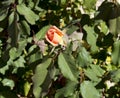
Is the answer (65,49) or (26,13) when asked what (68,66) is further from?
(26,13)

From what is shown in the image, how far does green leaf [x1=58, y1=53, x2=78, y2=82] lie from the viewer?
4.32 ft

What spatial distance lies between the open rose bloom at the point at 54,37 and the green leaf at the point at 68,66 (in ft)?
0.18

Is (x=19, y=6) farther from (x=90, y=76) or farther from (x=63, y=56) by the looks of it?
(x=90, y=76)

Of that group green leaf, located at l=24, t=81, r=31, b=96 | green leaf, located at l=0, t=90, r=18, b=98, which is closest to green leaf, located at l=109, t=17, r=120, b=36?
green leaf, located at l=0, t=90, r=18, b=98

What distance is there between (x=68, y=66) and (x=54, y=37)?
0.40 feet

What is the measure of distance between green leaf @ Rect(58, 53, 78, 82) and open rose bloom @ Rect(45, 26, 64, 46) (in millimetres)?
56

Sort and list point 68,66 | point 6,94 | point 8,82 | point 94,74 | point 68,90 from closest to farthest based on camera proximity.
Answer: point 68,66, point 68,90, point 94,74, point 6,94, point 8,82

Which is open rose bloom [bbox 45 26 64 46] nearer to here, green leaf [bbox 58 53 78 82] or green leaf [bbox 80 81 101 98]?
green leaf [bbox 58 53 78 82]

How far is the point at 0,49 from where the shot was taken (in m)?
1.75

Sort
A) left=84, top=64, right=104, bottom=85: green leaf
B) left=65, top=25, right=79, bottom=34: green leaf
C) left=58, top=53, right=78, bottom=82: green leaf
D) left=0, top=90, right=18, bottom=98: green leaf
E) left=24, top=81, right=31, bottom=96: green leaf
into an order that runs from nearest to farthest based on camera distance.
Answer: left=58, top=53, right=78, bottom=82: green leaf < left=65, top=25, right=79, bottom=34: green leaf < left=84, top=64, right=104, bottom=85: green leaf < left=0, top=90, right=18, bottom=98: green leaf < left=24, top=81, right=31, bottom=96: green leaf

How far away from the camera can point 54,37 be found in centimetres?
133

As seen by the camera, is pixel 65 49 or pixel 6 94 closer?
pixel 65 49

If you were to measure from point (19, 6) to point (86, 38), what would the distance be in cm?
32

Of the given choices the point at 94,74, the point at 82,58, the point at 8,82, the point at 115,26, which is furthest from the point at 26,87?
the point at 115,26
